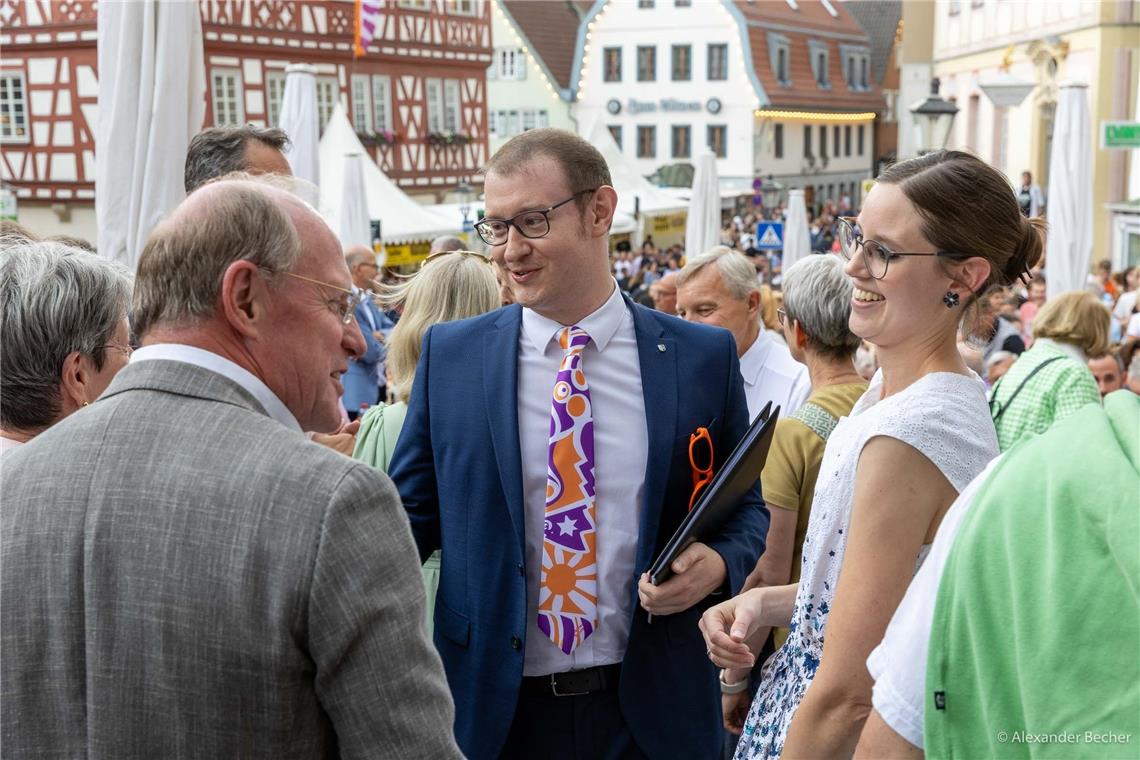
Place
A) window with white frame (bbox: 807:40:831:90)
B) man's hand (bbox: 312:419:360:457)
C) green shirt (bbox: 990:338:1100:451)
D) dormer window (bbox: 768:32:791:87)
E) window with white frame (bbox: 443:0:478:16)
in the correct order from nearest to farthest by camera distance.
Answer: man's hand (bbox: 312:419:360:457), green shirt (bbox: 990:338:1100:451), window with white frame (bbox: 443:0:478:16), dormer window (bbox: 768:32:791:87), window with white frame (bbox: 807:40:831:90)

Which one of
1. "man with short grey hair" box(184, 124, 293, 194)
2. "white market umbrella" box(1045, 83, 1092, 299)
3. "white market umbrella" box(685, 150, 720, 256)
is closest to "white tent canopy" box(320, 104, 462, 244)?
"white market umbrella" box(685, 150, 720, 256)

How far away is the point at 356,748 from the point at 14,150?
26.6 meters

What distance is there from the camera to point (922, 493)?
195 cm

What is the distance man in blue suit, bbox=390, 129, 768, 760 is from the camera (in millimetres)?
2641

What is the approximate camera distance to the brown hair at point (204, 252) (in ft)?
5.37

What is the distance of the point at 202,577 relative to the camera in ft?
4.92

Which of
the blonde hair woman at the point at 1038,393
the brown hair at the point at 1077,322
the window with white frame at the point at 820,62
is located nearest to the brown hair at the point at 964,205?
the blonde hair woman at the point at 1038,393

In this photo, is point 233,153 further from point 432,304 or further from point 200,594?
point 200,594

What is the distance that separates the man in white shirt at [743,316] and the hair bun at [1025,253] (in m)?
2.53

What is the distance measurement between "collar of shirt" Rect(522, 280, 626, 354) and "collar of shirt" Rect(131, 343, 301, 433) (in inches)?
47.4

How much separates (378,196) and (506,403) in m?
17.9

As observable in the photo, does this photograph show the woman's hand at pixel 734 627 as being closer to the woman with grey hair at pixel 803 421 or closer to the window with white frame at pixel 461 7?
the woman with grey hair at pixel 803 421

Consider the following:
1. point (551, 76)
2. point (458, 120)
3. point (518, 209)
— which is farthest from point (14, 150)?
point (518, 209)

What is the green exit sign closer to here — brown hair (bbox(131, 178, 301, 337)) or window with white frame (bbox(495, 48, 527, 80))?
brown hair (bbox(131, 178, 301, 337))
